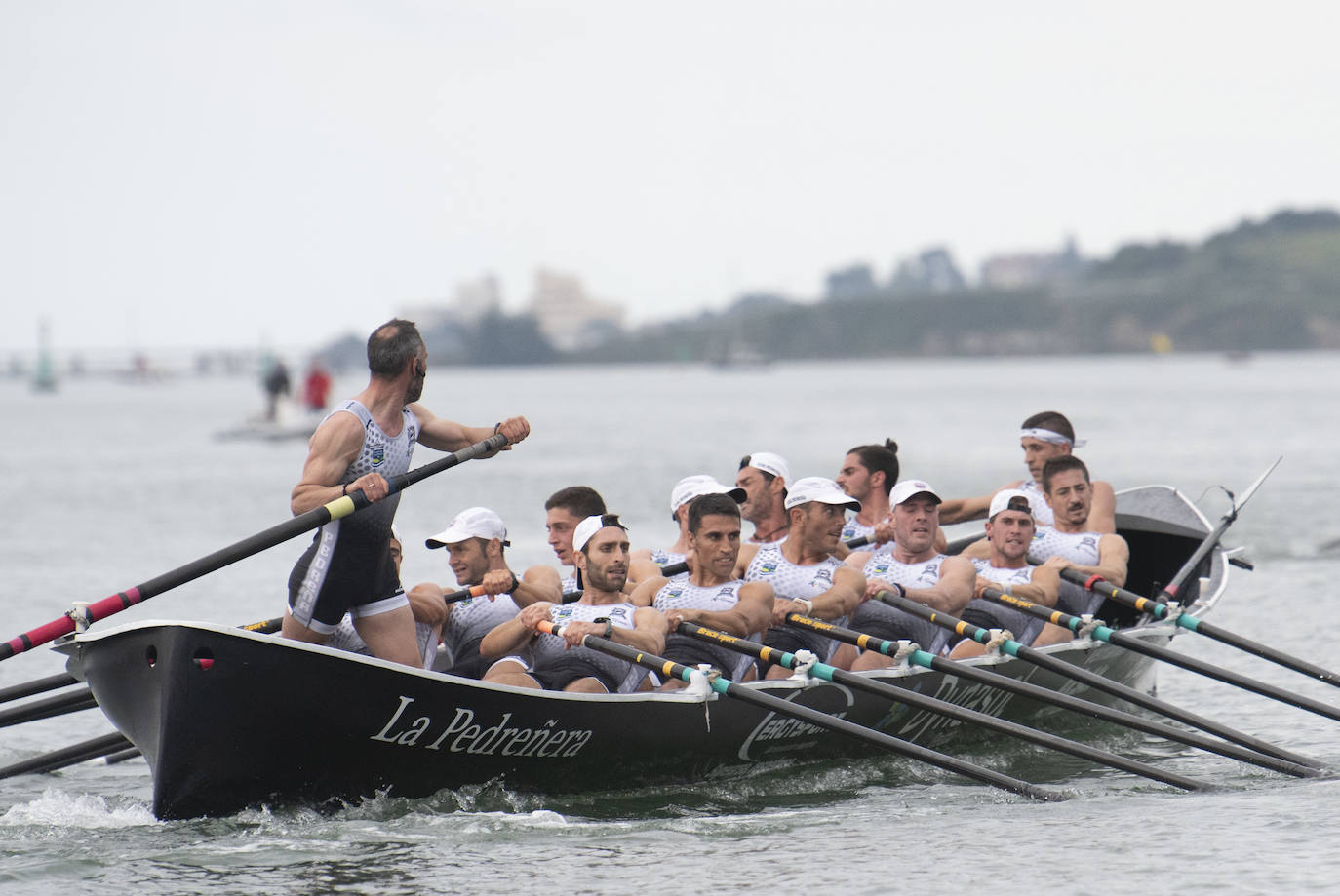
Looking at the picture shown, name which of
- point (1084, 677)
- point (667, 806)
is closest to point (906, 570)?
point (1084, 677)

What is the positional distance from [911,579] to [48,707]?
17.0ft

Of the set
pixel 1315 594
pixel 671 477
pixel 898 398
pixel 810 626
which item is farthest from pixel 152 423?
pixel 810 626

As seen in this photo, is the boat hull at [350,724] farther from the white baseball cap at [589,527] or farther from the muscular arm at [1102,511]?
the muscular arm at [1102,511]

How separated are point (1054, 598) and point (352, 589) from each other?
498 cm

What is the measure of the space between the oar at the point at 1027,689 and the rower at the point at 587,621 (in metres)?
1.13

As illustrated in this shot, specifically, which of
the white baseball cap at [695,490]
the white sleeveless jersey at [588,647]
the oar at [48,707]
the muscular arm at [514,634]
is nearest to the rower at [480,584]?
the muscular arm at [514,634]

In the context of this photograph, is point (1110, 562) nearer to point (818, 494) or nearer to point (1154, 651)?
point (1154, 651)

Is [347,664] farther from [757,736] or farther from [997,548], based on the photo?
[997,548]

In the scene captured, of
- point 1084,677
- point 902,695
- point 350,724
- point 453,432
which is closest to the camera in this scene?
point 350,724

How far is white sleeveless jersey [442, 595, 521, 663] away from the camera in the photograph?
976 cm

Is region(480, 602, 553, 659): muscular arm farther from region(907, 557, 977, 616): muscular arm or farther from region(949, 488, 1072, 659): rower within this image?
region(949, 488, 1072, 659): rower

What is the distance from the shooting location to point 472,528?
31.1 ft

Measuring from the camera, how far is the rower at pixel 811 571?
10.1 m

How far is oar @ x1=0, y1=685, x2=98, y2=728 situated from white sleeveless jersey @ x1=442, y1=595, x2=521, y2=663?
2.03 meters
